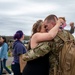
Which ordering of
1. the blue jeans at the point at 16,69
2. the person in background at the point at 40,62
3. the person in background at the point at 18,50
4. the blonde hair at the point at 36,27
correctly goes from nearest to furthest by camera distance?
the person in background at the point at 40,62 < the blonde hair at the point at 36,27 < the person in background at the point at 18,50 < the blue jeans at the point at 16,69

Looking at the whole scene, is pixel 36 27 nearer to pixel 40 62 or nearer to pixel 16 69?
pixel 40 62

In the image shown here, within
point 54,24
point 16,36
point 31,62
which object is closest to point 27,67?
point 31,62

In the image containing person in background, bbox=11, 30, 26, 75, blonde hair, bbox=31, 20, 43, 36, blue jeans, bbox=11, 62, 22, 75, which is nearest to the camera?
blonde hair, bbox=31, 20, 43, 36

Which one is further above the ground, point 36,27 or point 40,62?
point 36,27

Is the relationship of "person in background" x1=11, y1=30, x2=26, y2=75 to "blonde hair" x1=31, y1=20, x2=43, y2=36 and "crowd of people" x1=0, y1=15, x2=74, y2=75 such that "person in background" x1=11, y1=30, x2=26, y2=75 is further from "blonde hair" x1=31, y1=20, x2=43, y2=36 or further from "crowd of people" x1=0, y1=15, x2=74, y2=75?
"crowd of people" x1=0, y1=15, x2=74, y2=75

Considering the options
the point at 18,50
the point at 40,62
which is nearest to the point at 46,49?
the point at 40,62

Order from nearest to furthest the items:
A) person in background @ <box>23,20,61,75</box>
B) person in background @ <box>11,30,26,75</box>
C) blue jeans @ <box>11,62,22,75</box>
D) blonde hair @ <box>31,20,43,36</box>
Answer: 1. person in background @ <box>23,20,61,75</box>
2. blonde hair @ <box>31,20,43,36</box>
3. person in background @ <box>11,30,26,75</box>
4. blue jeans @ <box>11,62,22,75</box>

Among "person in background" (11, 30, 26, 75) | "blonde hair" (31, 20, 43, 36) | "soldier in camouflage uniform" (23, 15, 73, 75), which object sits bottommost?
"person in background" (11, 30, 26, 75)

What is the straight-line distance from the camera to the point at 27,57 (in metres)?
4.77

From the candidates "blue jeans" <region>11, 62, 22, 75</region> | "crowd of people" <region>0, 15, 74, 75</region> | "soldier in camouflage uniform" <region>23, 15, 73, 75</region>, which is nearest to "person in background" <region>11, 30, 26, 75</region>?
"blue jeans" <region>11, 62, 22, 75</region>

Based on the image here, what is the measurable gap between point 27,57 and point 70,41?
0.62 m

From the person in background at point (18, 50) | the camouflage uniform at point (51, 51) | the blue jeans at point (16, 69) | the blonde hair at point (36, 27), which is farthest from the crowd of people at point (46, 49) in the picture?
the blue jeans at point (16, 69)

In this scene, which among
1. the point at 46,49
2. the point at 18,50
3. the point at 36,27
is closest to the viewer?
the point at 46,49

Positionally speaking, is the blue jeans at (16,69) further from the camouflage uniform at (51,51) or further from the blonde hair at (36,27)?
the camouflage uniform at (51,51)
